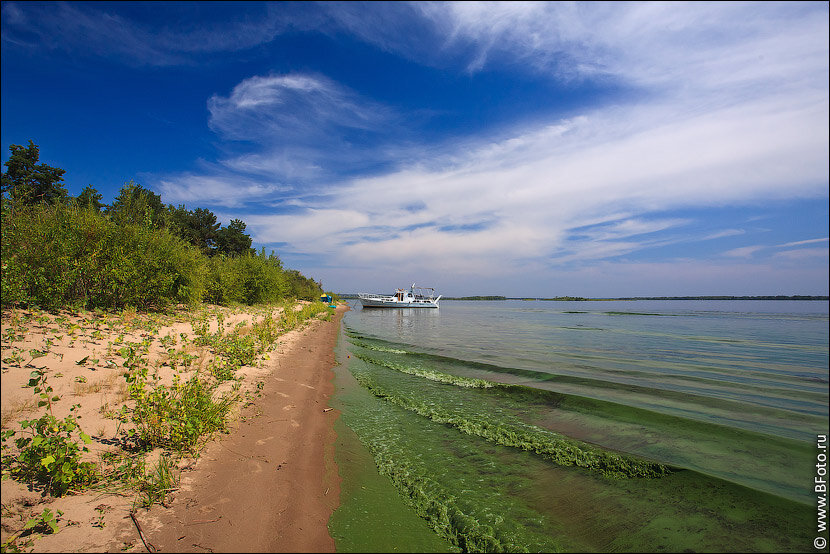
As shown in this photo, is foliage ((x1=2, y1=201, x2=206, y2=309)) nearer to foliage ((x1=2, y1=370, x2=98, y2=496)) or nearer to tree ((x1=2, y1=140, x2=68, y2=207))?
foliage ((x1=2, y1=370, x2=98, y2=496))

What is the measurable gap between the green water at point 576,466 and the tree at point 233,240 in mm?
47543

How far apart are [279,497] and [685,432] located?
818 centimetres

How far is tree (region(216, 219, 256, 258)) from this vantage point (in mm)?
50463

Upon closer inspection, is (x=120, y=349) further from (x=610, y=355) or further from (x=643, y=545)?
(x=610, y=355)

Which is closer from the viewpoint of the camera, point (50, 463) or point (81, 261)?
point (50, 463)

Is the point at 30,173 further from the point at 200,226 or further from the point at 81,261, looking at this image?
the point at 81,261

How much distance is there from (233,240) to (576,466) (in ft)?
184

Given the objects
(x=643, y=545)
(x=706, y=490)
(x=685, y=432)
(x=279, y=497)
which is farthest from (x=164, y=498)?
(x=685, y=432)

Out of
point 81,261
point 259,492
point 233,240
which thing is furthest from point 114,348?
point 233,240

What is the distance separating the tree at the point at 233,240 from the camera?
50.5m

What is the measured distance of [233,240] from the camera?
5216 cm

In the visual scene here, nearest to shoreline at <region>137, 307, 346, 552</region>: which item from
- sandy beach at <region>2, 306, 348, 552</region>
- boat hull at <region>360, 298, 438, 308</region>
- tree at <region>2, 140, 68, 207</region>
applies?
sandy beach at <region>2, 306, 348, 552</region>

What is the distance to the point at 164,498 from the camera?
390 cm

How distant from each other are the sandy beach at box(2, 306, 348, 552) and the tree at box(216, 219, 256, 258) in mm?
45169
